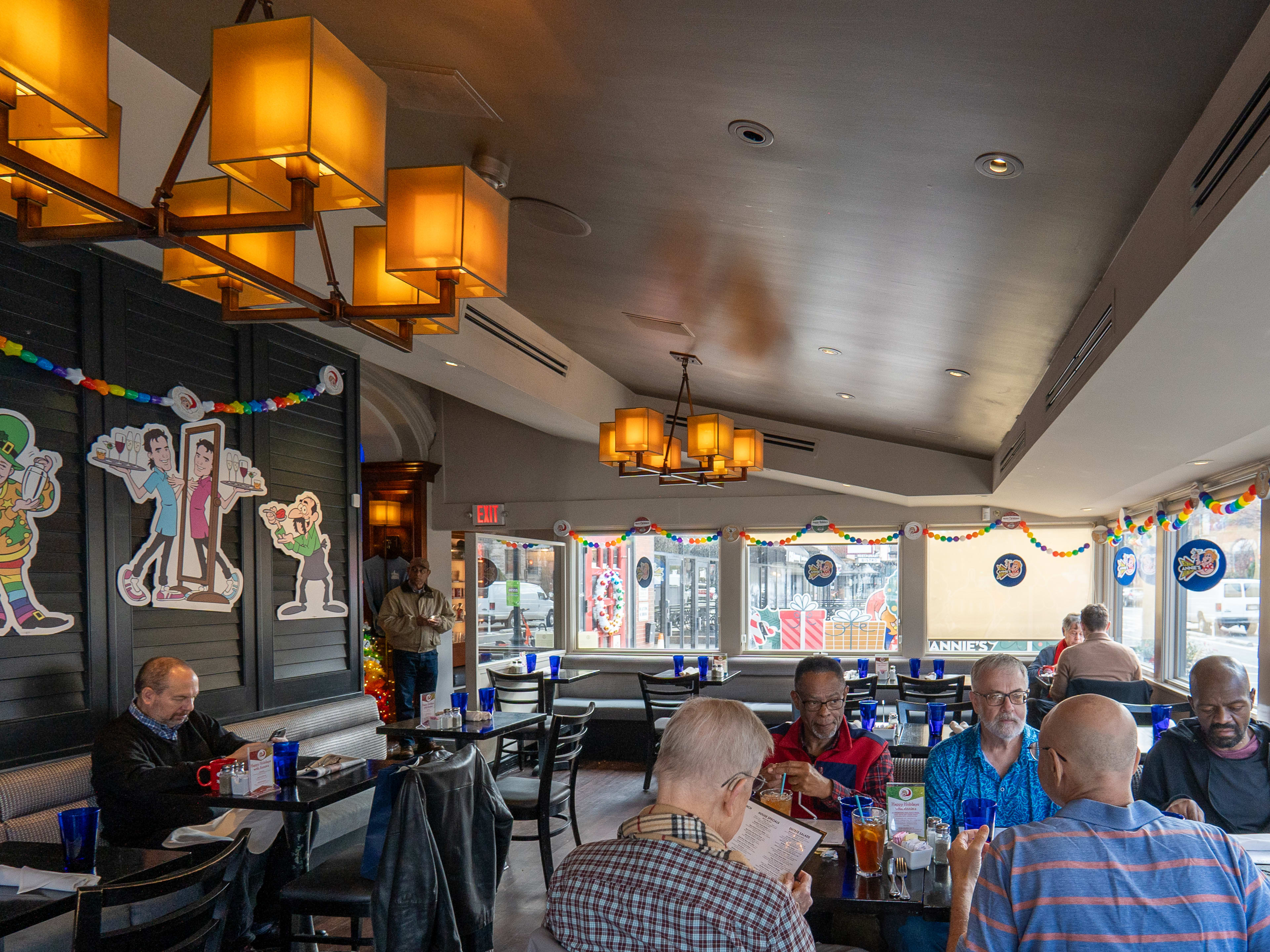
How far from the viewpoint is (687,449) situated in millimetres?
6621

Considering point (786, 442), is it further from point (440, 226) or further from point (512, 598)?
point (440, 226)

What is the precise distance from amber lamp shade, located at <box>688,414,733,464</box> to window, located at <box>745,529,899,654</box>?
333 centimetres

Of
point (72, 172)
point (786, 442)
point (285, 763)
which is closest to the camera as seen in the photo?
point (72, 172)

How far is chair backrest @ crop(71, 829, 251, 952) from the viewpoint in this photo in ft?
7.06

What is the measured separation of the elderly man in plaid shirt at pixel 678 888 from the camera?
160 cm

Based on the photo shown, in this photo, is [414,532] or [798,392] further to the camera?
[414,532]

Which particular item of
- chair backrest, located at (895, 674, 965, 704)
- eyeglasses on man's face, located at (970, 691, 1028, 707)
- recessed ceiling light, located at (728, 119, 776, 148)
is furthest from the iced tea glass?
chair backrest, located at (895, 674, 965, 704)

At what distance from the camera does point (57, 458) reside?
381cm

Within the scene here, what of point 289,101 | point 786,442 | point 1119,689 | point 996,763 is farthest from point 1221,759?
point 786,442

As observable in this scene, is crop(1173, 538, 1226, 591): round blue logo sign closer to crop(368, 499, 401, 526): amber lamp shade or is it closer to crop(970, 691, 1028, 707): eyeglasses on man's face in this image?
crop(970, 691, 1028, 707): eyeglasses on man's face

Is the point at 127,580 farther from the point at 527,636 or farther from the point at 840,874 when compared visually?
the point at 527,636

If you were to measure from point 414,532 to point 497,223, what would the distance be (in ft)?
24.1

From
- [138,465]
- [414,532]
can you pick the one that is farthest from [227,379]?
[414,532]

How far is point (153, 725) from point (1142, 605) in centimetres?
763
